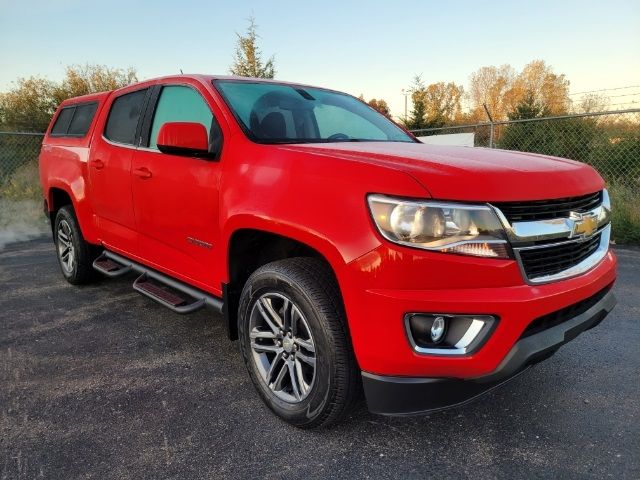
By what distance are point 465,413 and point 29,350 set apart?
2865 millimetres

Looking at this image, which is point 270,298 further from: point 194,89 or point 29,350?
point 29,350

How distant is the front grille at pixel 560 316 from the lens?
1884 mm

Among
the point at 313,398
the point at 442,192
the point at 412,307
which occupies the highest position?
the point at 442,192

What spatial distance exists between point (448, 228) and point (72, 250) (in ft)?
13.2

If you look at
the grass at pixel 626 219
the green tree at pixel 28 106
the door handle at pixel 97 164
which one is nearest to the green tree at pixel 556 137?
the grass at pixel 626 219

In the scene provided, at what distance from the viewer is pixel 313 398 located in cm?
213

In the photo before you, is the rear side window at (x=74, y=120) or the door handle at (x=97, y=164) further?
the rear side window at (x=74, y=120)

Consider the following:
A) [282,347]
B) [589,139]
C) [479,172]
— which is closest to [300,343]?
[282,347]

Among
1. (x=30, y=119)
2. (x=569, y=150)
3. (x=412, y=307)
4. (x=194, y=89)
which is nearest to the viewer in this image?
(x=412, y=307)

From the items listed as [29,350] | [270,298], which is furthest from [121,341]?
[270,298]

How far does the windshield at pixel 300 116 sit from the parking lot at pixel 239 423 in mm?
1501

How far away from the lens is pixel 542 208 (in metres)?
1.92

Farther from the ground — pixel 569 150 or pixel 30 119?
pixel 30 119

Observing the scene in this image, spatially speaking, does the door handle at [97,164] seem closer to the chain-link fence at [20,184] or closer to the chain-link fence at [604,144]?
the chain-link fence at [20,184]
